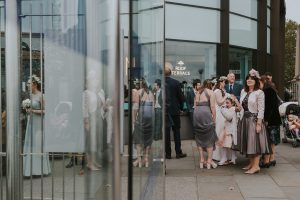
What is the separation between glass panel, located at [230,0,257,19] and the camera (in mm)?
16070

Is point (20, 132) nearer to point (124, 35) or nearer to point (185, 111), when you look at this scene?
point (124, 35)

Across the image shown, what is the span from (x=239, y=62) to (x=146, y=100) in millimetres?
13974

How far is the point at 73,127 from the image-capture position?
2498 mm

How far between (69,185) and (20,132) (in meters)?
0.43

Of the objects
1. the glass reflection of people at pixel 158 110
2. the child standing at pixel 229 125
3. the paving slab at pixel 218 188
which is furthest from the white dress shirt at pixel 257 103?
the glass reflection of people at pixel 158 110

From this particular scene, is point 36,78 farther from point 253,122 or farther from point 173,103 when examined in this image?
point 173,103

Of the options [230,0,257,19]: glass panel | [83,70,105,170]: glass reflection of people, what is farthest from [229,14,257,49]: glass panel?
[83,70,105,170]: glass reflection of people

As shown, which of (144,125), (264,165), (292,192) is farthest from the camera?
(264,165)

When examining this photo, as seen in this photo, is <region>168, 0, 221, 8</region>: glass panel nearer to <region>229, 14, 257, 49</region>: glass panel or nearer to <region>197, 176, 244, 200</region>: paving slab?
<region>229, 14, 257, 49</region>: glass panel

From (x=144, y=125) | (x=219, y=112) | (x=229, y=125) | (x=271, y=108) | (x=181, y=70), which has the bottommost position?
(x=229, y=125)

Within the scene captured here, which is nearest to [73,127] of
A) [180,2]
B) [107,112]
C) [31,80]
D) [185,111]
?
[107,112]

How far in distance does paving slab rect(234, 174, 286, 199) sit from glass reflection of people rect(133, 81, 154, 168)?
360cm

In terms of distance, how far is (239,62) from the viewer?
652 inches

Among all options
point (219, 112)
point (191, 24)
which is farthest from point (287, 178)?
point (191, 24)
